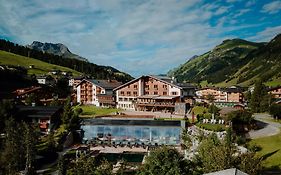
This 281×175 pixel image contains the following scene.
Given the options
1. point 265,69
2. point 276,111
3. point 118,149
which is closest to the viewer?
point 118,149

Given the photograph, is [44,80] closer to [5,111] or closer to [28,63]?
[28,63]

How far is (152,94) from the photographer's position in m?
67.2

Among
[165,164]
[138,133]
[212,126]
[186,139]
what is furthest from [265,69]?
[165,164]

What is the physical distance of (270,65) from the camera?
166625 millimetres

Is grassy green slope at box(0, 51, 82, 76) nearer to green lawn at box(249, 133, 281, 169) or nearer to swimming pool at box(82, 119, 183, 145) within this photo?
swimming pool at box(82, 119, 183, 145)

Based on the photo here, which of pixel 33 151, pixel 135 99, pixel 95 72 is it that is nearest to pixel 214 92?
pixel 135 99

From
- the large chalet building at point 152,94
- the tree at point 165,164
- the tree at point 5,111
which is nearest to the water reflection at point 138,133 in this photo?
the tree at point 5,111

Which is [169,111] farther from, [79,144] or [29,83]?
[29,83]

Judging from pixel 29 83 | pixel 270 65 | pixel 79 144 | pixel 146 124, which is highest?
pixel 270 65

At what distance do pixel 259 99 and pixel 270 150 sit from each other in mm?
39416

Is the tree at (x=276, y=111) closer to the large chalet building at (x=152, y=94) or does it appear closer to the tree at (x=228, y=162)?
the large chalet building at (x=152, y=94)

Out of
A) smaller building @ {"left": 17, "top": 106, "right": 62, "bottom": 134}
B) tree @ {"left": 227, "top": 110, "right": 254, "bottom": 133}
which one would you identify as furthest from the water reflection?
tree @ {"left": 227, "top": 110, "right": 254, "bottom": 133}

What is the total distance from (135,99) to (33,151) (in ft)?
123

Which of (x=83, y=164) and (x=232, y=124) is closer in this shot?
(x=83, y=164)
